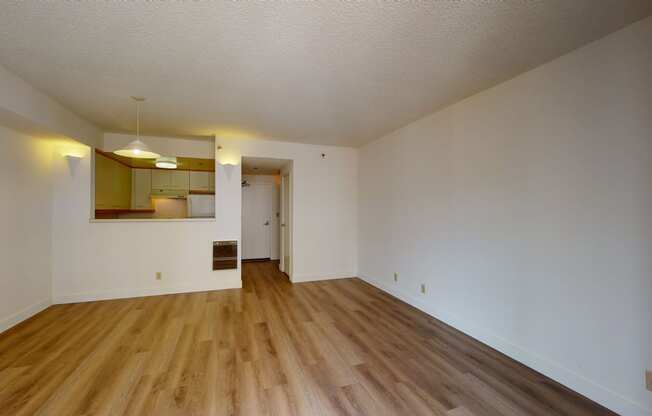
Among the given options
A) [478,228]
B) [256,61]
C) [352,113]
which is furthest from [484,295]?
[256,61]

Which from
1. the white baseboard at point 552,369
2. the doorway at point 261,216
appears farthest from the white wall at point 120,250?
the white baseboard at point 552,369

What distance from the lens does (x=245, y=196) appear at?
6469mm

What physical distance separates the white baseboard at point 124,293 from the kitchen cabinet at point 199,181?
1.83 m

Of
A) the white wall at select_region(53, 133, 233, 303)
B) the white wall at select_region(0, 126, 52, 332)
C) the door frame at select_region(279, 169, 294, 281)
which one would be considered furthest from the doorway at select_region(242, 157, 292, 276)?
the white wall at select_region(0, 126, 52, 332)

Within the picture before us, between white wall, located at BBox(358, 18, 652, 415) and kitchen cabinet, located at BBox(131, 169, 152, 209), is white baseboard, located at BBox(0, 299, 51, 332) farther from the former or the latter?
white wall, located at BBox(358, 18, 652, 415)

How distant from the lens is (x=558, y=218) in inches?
77.4

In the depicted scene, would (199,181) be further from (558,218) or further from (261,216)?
(558,218)

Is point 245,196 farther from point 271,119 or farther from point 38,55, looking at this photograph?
point 38,55

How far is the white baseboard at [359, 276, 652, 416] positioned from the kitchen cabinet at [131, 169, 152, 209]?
5135mm

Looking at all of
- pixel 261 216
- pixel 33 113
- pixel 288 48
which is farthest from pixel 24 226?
pixel 261 216

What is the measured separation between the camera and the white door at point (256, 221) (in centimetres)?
648

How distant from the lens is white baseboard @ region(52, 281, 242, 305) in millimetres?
3521

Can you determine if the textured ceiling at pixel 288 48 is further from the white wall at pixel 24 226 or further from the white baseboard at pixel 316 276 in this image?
the white baseboard at pixel 316 276

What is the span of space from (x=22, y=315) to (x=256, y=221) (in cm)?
414
